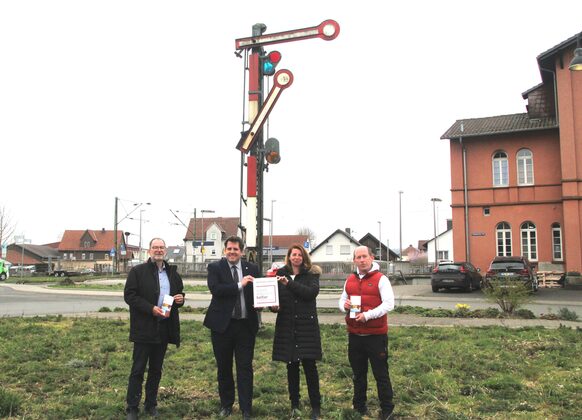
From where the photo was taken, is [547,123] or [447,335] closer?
[447,335]

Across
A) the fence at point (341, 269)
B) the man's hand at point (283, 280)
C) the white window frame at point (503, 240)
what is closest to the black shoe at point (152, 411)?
the man's hand at point (283, 280)

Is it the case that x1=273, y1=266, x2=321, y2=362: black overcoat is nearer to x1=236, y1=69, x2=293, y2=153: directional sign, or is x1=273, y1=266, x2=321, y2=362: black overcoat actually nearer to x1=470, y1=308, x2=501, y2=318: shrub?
x1=236, y1=69, x2=293, y2=153: directional sign

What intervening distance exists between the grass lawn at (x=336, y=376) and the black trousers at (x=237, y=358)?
248mm

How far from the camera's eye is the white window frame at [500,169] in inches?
1254

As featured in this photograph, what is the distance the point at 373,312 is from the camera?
518 cm

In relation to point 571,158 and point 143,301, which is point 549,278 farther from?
point 143,301

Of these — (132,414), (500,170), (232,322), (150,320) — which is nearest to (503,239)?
(500,170)

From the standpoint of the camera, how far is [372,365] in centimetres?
533

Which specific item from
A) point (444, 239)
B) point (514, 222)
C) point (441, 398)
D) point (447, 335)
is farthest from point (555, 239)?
point (444, 239)

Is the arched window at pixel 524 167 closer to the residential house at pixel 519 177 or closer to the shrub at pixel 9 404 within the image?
the residential house at pixel 519 177

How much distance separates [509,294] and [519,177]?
20.5 m

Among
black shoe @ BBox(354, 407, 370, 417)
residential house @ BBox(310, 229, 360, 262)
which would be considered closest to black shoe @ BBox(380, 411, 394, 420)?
black shoe @ BBox(354, 407, 370, 417)

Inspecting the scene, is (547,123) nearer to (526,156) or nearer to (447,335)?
(526,156)

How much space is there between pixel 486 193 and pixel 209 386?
2843cm
